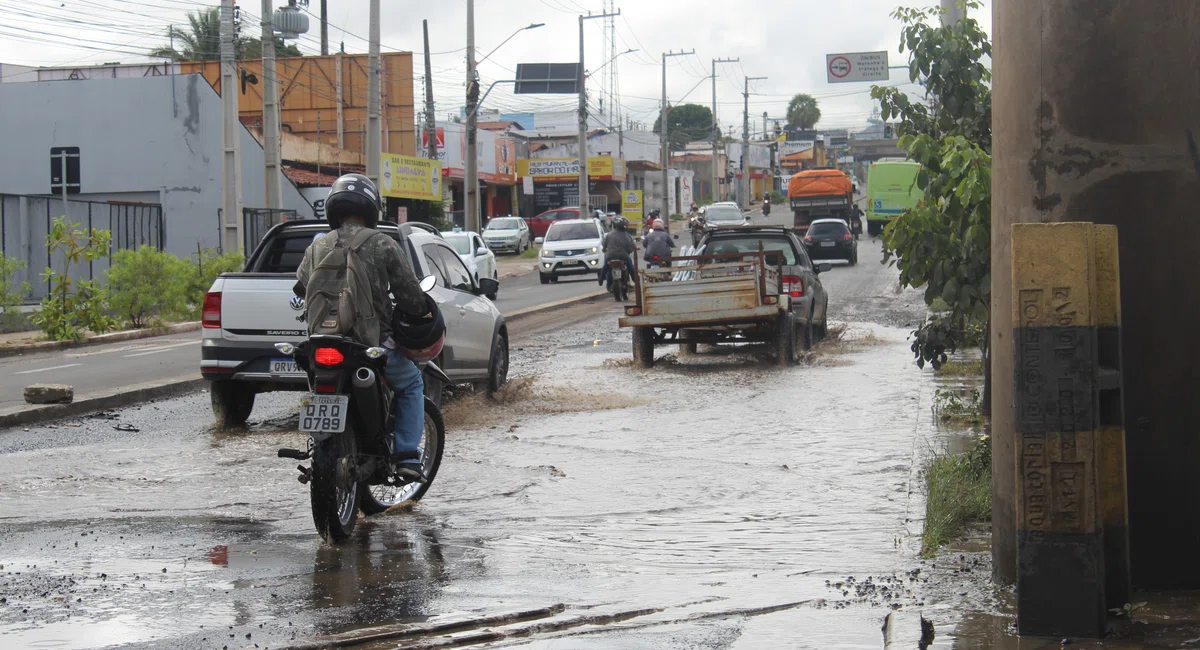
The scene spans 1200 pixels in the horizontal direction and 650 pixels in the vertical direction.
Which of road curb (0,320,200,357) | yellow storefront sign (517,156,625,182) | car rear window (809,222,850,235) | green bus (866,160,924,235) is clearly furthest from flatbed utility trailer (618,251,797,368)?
yellow storefront sign (517,156,625,182)

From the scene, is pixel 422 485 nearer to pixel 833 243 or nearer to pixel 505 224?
pixel 833 243

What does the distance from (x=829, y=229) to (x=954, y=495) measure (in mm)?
35267

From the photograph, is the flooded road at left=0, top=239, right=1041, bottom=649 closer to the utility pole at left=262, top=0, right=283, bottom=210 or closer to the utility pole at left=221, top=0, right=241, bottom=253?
the utility pole at left=221, top=0, right=241, bottom=253

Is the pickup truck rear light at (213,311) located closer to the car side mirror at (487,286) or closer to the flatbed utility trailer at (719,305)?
the car side mirror at (487,286)

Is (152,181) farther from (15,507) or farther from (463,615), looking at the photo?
(463,615)

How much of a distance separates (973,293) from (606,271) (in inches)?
801

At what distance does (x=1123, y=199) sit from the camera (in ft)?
16.5

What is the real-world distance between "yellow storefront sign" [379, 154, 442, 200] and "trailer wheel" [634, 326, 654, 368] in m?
30.2

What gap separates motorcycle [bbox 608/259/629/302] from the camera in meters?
27.7

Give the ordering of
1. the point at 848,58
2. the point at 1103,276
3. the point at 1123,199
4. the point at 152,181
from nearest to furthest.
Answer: the point at 1103,276 < the point at 1123,199 < the point at 152,181 < the point at 848,58

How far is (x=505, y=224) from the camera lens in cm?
5578

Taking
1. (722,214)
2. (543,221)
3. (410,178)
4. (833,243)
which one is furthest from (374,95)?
(543,221)

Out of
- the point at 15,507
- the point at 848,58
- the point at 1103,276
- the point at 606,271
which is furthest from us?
the point at 848,58

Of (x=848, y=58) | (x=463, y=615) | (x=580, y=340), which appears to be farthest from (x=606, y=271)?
(x=848, y=58)
